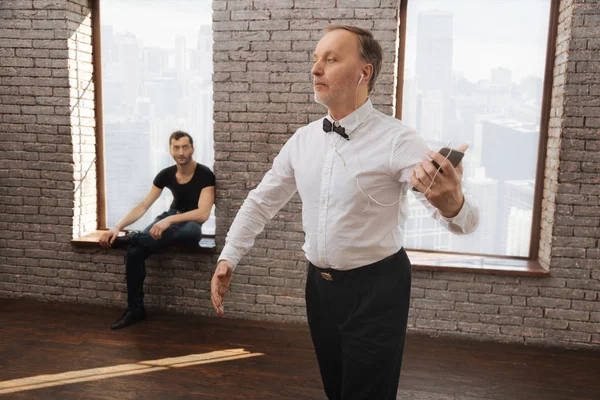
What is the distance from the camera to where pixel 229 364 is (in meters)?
3.18

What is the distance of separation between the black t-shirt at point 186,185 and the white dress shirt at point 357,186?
6.72ft

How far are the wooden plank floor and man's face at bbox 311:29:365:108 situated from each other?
5.81ft

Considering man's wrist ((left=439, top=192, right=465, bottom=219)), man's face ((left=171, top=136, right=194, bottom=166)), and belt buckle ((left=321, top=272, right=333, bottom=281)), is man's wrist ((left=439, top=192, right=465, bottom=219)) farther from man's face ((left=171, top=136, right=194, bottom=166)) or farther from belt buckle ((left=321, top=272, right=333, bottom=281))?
man's face ((left=171, top=136, right=194, bottom=166))

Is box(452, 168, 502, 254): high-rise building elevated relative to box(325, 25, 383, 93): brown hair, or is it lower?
lower

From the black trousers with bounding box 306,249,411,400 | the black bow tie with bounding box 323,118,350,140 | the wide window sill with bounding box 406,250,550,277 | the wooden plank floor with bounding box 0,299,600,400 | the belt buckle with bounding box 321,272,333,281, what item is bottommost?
the wooden plank floor with bounding box 0,299,600,400

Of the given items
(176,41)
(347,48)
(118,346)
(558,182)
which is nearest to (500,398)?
(558,182)

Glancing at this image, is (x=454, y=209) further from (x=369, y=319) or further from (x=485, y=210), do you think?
(x=485, y=210)

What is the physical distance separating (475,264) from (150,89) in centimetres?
286

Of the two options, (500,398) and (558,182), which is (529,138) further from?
(500,398)

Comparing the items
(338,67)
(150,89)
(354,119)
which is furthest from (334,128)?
(150,89)

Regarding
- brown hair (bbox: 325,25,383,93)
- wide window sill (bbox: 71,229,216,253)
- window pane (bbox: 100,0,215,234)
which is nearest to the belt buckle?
brown hair (bbox: 325,25,383,93)

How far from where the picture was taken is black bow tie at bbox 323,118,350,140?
1756mm

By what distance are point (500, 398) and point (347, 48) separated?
2152 mm

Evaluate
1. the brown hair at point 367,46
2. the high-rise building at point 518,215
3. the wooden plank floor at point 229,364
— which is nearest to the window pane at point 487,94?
the high-rise building at point 518,215
